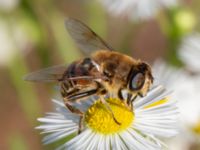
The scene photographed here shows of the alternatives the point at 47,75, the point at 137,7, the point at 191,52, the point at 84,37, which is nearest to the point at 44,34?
the point at 137,7

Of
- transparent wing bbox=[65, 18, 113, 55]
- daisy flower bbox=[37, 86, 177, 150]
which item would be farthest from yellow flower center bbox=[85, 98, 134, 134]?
transparent wing bbox=[65, 18, 113, 55]

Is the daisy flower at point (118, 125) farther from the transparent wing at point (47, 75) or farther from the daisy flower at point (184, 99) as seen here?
the daisy flower at point (184, 99)

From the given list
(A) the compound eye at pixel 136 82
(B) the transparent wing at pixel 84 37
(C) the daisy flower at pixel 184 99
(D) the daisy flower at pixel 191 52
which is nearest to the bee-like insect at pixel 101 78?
(A) the compound eye at pixel 136 82

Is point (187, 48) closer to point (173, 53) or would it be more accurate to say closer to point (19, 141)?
point (173, 53)

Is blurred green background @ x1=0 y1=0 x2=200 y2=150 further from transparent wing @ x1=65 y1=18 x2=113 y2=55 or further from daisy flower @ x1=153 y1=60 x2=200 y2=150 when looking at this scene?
transparent wing @ x1=65 y1=18 x2=113 y2=55

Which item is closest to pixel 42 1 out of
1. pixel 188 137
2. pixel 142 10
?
pixel 142 10

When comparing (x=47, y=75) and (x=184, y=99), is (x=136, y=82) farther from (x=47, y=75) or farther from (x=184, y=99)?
(x=184, y=99)
